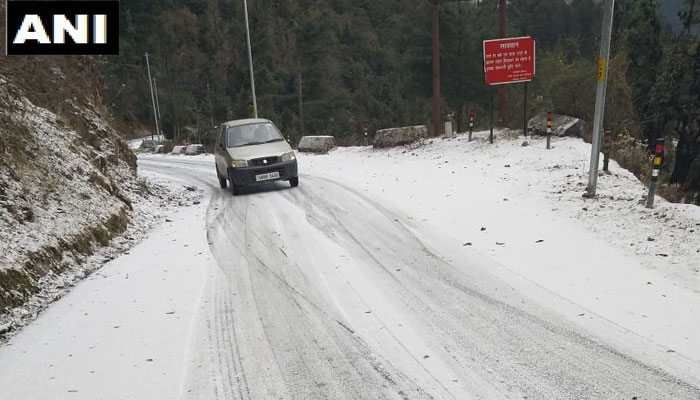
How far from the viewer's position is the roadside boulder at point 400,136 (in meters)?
21.0

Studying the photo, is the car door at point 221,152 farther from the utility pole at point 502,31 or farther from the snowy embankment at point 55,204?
the utility pole at point 502,31

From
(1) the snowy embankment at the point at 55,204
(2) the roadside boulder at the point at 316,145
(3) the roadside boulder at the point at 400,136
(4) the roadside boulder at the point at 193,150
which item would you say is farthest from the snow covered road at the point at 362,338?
(4) the roadside boulder at the point at 193,150

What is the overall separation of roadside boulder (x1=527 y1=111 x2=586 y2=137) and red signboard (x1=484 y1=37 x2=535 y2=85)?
61.1 inches

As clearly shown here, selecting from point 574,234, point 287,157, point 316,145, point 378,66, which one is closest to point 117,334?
point 574,234

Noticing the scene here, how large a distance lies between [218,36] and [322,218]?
233ft

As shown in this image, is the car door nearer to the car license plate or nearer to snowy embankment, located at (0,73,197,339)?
the car license plate

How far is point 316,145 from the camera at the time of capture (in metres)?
22.8

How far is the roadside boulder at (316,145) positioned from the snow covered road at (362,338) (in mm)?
15303

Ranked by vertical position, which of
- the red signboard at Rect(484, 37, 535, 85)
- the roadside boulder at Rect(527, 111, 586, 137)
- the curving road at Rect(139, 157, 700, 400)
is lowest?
the curving road at Rect(139, 157, 700, 400)

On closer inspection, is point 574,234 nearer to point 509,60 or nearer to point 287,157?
point 287,157

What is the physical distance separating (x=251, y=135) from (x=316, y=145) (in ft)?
33.0

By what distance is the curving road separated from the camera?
3.73m

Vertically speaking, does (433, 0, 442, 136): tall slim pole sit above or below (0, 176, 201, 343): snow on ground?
above

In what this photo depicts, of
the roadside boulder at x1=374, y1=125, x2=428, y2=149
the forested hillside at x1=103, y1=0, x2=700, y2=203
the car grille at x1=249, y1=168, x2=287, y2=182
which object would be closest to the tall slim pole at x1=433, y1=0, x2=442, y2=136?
the roadside boulder at x1=374, y1=125, x2=428, y2=149
